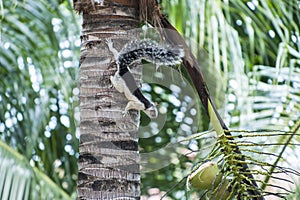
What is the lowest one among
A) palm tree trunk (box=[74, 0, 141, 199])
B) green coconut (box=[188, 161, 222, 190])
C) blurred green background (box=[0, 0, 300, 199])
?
green coconut (box=[188, 161, 222, 190])

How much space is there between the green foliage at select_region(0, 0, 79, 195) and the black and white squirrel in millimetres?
1523

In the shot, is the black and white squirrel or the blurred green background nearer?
the black and white squirrel

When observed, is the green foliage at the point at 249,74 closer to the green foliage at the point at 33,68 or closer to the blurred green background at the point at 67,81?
the blurred green background at the point at 67,81

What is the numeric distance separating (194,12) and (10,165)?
916 mm

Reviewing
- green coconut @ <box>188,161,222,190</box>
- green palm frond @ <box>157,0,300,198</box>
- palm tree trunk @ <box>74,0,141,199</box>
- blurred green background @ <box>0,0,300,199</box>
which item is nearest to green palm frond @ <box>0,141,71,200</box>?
blurred green background @ <box>0,0,300,199</box>

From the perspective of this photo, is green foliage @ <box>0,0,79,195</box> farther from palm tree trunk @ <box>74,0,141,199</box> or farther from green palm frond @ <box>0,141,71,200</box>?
palm tree trunk @ <box>74,0,141,199</box>

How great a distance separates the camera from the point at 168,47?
1034mm

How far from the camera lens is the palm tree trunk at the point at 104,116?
102 cm

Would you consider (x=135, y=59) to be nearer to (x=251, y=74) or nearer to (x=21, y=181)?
(x=21, y=181)

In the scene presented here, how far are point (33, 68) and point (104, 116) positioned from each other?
1.65 metres

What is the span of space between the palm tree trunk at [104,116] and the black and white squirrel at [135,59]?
21 mm

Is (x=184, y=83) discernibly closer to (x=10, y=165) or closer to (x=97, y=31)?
(x=97, y=31)

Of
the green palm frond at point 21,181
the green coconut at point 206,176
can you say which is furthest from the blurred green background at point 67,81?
the green coconut at point 206,176

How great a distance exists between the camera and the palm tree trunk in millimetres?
1017
